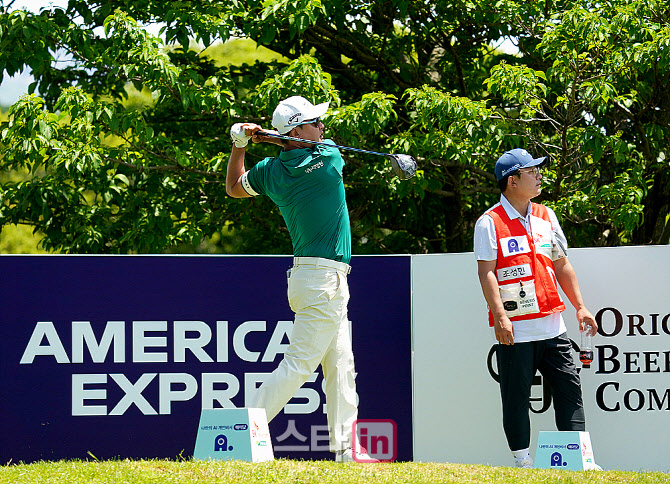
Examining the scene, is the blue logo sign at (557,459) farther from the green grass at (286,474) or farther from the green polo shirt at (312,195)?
the green polo shirt at (312,195)

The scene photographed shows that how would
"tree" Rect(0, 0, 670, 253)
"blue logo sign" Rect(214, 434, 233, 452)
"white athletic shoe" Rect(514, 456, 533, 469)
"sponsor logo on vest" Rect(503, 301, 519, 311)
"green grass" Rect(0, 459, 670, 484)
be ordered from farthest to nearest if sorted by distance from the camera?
"tree" Rect(0, 0, 670, 253) → "sponsor logo on vest" Rect(503, 301, 519, 311) → "white athletic shoe" Rect(514, 456, 533, 469) → "blue logo sign" Rect(214, 434, 233, 452) → "green grass" Rect(0, 459, 670, 484)

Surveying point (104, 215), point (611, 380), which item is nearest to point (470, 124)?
point (611, 380)

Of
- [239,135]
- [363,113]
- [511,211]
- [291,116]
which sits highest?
[363,113]

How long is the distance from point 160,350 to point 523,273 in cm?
256

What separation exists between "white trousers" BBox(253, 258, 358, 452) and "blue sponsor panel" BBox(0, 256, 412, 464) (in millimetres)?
1384

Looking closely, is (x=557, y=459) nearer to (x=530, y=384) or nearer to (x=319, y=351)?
(x=530, y=384)

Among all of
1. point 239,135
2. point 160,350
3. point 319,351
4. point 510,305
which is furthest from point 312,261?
point 160,350

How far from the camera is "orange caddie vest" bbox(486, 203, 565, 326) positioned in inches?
213

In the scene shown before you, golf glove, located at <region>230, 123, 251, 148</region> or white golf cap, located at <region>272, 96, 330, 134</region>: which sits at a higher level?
white golf cap, located at <region>272, 96, 330, 134</region>

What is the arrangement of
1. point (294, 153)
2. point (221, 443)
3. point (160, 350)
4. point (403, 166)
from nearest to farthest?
point (221, 443), point (294, 153), point (403, 166), point (160, 350)

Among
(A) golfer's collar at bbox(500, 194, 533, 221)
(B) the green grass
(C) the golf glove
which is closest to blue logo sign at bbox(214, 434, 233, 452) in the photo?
(B) the green grass

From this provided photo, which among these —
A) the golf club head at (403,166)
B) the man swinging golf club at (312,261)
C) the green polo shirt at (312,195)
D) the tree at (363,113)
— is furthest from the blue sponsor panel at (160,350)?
the tree at (363,113)

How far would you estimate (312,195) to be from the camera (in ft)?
16.3

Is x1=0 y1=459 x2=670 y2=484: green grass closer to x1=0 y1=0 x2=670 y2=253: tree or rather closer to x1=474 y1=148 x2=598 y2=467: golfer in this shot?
x1=474 y1=148 x2=598 y2=467: golfer
